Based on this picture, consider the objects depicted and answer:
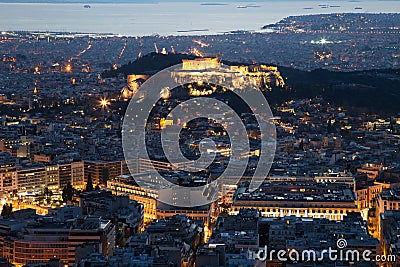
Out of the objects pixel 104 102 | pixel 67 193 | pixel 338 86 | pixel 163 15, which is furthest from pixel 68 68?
pixel 163 15

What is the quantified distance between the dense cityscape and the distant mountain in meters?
0.06

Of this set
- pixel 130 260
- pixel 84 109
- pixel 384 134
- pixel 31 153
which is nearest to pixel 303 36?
pixel 84 109

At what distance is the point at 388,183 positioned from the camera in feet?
45.8

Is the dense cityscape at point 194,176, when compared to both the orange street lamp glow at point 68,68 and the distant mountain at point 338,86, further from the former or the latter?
the orange street lamp glow at point 68,68

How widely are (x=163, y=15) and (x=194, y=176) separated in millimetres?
49016

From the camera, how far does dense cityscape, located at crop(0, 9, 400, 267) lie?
9453 mm

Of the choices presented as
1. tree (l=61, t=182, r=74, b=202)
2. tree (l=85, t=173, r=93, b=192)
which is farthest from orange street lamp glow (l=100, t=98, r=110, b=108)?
tree (l=61, t=182, r=74, b=202)

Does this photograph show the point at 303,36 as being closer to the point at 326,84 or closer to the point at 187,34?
the point at 187,34

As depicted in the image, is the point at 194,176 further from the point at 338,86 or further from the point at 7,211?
the point at 338,86

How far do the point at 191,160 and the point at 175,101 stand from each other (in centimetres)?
765

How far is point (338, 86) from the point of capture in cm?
→ 2539

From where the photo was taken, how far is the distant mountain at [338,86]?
23.6m

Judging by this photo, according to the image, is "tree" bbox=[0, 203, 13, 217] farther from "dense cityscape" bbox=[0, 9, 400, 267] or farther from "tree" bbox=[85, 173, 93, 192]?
"tree" bbox=[85, 173, 93, 192]

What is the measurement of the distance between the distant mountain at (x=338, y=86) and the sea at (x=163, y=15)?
61.6 feet
